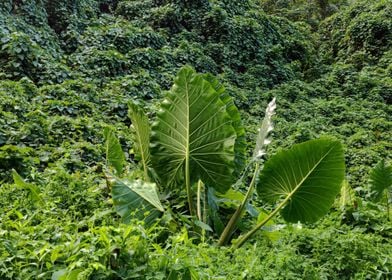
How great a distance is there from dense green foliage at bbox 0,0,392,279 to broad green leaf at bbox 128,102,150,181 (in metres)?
0.12

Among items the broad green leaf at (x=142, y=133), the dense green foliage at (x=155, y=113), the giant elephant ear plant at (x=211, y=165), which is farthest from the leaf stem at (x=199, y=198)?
the broad green leaf at (x=142, y=133)

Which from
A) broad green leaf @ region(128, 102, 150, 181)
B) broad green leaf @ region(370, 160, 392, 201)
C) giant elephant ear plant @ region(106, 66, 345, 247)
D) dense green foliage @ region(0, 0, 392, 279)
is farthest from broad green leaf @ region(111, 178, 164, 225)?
broad green leaf @ region(370, 160, 392, 201)

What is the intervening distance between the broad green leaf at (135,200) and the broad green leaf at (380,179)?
182 cm

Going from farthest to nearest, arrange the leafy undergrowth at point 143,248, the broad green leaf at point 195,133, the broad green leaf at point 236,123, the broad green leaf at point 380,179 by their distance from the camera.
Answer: the broad green leaf at point 380,179 < the broad green leaf at point 236,123 < the broad green leaf at point 195,133 < the leafy undergrowth at point 143,248

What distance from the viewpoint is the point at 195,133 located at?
96.6 inches

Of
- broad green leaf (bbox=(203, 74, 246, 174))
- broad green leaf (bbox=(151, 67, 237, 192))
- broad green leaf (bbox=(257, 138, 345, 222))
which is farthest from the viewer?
broad green leaf (bbox=(203, 74, 246, 174))

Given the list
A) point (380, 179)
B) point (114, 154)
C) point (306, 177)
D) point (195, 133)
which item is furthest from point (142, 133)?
point (380, 179)

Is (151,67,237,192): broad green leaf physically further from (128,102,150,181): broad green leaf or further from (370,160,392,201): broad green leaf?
(370,160,392,201): broad green leaf

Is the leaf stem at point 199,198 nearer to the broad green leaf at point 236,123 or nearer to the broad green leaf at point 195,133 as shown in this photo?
the broad green leaf at point 195,133

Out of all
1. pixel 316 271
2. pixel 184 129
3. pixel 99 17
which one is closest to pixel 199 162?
pixel 184 129

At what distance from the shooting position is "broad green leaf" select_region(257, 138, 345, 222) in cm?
224

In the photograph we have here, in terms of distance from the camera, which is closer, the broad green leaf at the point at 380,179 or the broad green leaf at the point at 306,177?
the broad green leaf at the point at 306,177

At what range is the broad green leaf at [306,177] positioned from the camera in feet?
Answer: 7.36

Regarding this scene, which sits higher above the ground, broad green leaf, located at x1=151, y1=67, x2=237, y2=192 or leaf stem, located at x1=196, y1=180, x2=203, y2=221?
broad green leaf, located at x1=151, y1=67, x2=237, y2=192
